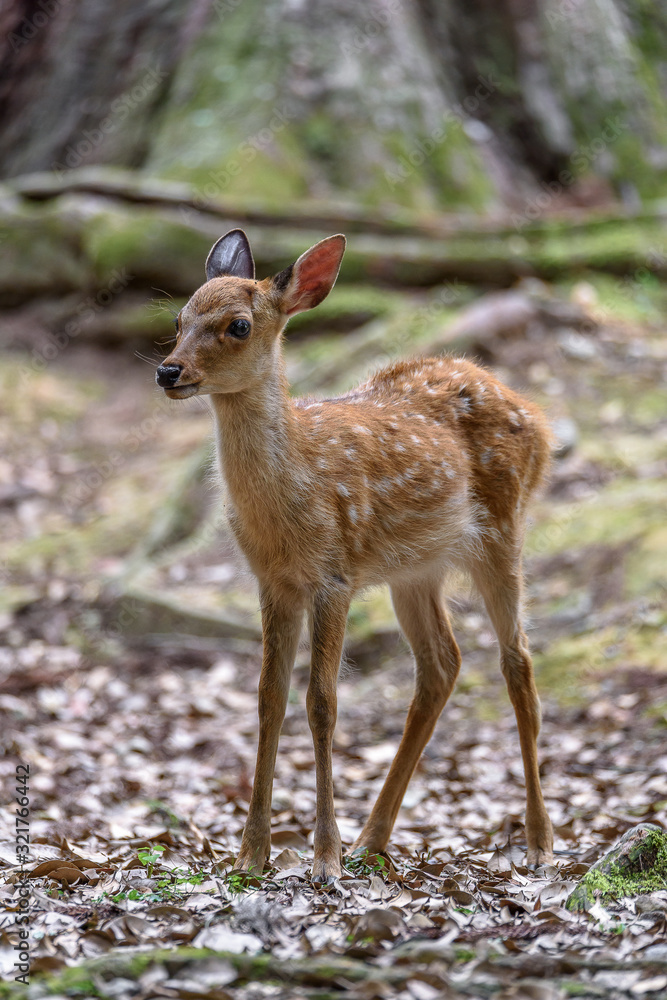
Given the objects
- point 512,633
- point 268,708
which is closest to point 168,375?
point 268,708

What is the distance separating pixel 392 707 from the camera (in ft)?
23.9

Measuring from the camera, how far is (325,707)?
4410 mm

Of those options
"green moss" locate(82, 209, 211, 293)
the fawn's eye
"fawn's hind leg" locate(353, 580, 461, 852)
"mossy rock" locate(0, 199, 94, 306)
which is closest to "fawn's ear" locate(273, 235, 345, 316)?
the fawn's eye

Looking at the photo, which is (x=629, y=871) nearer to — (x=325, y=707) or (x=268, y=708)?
(x=325, y=707)

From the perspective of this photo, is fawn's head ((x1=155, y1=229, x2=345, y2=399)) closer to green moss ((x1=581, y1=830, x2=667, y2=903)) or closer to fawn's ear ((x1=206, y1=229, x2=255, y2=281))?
→ fawn's ear ((x1=206, y1=229, x2=255, y2=281))

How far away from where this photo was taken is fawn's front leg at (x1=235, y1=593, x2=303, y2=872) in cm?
445

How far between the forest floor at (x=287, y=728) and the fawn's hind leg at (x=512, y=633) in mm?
348

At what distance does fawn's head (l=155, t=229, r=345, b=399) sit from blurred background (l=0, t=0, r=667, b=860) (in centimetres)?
81

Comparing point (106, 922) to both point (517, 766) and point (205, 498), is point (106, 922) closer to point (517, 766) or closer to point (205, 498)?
point (517, 766)

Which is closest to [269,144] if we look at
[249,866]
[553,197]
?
[553,197]

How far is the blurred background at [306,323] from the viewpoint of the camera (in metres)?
6.82

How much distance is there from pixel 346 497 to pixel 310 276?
3.40 feet

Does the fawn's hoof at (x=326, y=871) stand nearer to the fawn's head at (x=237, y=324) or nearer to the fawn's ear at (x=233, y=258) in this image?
the fawn's head at (x=237, y=324)

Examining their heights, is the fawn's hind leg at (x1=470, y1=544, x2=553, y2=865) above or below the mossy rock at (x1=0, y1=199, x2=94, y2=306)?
below
